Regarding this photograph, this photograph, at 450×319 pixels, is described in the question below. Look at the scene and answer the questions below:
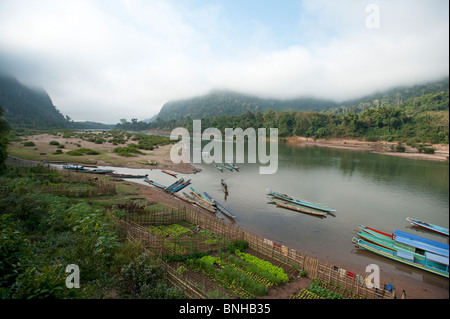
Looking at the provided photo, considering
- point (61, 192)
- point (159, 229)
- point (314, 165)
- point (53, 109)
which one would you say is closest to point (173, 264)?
point (159, 229)

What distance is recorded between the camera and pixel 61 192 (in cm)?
1401

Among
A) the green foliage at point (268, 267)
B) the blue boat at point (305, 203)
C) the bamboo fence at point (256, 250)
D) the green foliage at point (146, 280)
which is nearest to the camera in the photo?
the green foliage at point (146, 280)

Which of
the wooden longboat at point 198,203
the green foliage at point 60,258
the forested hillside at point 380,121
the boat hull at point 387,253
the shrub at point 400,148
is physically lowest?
the boat hull at point 387,253

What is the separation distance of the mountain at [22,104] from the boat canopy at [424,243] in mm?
120825

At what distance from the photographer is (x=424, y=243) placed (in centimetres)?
854

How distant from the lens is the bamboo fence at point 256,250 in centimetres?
704

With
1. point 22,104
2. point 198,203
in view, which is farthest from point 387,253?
point 22,104

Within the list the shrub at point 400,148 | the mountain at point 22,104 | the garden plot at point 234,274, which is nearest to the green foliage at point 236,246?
the garden plot at point 234,274

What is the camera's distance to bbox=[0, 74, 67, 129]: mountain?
104 meters

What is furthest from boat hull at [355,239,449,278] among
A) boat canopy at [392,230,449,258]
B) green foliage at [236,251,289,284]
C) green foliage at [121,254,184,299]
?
green foliage at [121,254,184,299]

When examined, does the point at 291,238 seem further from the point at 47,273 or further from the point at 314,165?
the point at 314,165

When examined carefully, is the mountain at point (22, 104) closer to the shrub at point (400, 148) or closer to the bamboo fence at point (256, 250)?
the bamboo fence at point (256, 250)

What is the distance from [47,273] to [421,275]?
13968 mm

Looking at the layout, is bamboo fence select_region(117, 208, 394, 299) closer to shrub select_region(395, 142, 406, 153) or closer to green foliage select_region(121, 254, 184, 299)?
green foliage select_region(121, 254, 184, 299)
